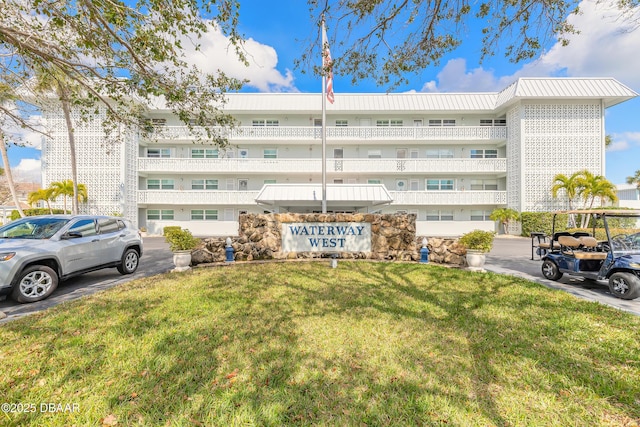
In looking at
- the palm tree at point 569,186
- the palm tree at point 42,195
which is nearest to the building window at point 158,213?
the palm tree at point 42,195

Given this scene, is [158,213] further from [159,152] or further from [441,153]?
[441,153]

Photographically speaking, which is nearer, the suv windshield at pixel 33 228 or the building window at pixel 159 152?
the suv windshield at pixel 33 228

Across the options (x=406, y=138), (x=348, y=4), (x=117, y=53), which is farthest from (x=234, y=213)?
(x=348, y=4)

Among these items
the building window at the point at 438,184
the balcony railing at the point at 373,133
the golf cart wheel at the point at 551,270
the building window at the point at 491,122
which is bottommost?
the golf cart wheel at the point at 551,270

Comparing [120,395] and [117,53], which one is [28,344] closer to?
[120,395]

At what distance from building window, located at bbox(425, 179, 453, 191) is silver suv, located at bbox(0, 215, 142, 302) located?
74.5 ft

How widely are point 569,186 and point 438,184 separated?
29.5 feet

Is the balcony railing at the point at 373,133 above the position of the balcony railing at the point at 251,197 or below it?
above

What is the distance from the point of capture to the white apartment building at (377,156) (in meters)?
21.3

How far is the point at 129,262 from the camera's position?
8.53 metres

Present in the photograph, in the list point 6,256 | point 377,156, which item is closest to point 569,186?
point 377,156

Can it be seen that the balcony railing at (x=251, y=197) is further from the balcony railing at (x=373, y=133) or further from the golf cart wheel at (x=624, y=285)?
the golf cart wheel at (x=624, y=285)

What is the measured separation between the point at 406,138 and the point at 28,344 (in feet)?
80.5

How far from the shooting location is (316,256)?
10.3 metres
